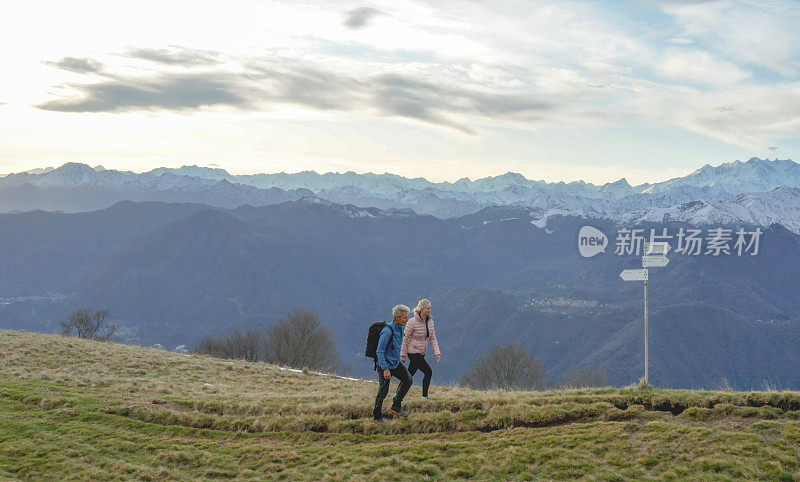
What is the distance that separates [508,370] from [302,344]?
1299 inches

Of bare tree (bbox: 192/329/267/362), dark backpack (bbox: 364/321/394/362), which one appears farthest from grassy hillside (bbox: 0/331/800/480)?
bare tree (bbox: 192/329/267/362)

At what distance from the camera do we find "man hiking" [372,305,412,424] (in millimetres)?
14289

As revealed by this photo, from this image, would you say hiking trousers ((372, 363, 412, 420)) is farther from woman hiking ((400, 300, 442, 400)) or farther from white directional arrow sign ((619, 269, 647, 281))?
white directional arrow sign ((619, 269, 647, 281))

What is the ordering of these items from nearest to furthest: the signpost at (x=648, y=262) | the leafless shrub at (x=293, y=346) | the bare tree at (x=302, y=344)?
the signpost at (x=648, y=262) < the leafless shrub at (x=293, y=346) < the bare tree at (x=302, y=344)

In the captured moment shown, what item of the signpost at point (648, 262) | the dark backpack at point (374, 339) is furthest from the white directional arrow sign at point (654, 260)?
the dark backpack at point (374, 339)

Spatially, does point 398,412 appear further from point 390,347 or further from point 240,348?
point 240,348

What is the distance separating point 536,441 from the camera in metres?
12.7

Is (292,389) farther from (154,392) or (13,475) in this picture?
(13,475)

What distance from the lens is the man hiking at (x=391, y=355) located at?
563 inches

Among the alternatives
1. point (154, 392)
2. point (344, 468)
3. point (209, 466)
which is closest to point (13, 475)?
point (209, 466)

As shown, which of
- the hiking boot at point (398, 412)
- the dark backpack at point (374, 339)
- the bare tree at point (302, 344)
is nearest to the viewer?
the dark backpack at point (374, 339)

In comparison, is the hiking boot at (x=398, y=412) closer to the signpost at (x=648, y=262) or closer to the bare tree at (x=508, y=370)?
the signpost at (x=648, y=262)

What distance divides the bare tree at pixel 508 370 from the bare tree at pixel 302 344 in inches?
850

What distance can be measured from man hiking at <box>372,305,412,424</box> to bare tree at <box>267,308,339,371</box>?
66.6 metres
